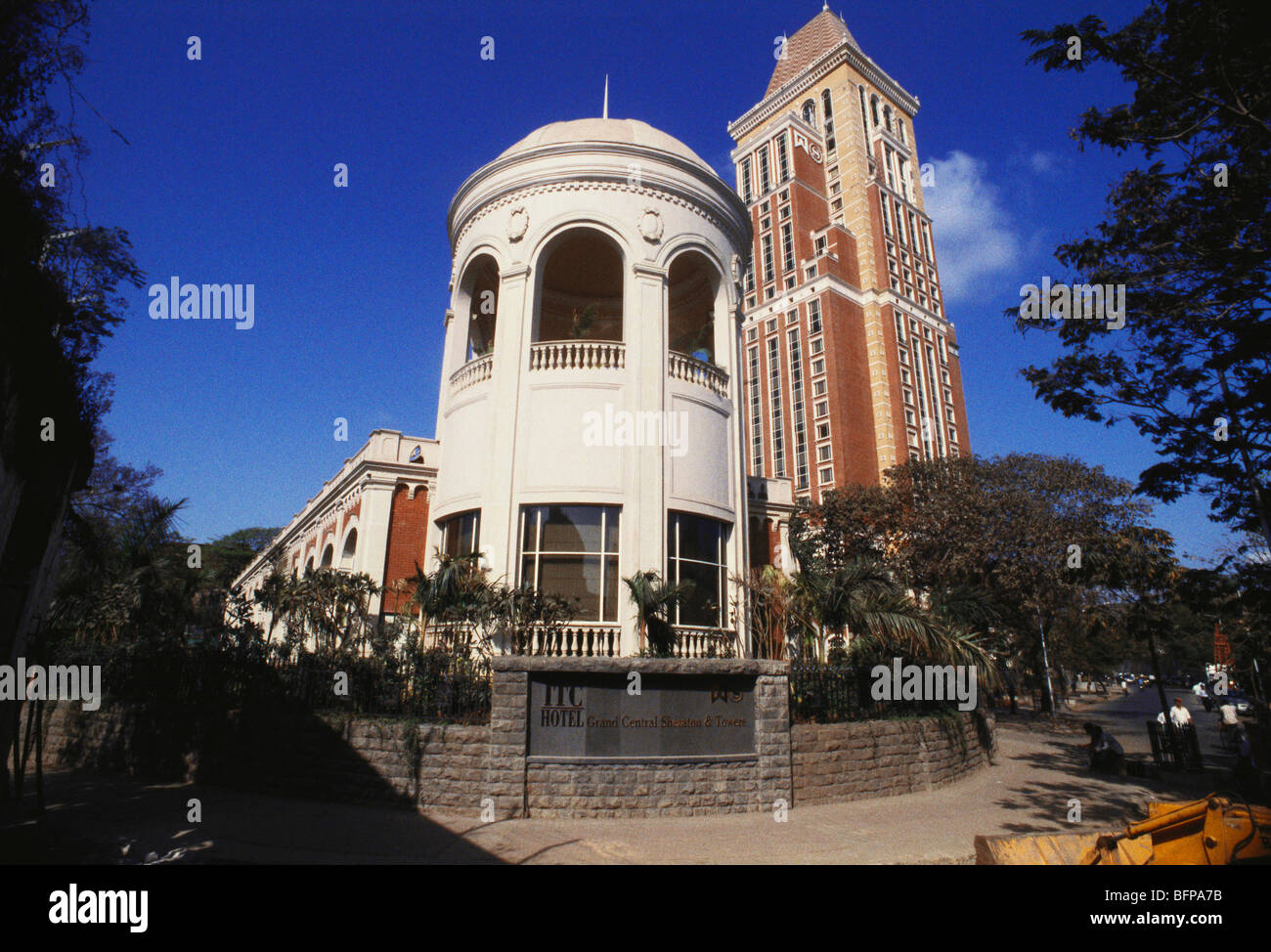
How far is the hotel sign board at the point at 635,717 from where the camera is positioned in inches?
400

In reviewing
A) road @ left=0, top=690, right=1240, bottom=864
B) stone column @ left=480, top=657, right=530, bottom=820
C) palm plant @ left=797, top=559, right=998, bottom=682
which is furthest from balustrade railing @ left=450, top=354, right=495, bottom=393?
road @ left=0, top=690, right=1240, bottom=864

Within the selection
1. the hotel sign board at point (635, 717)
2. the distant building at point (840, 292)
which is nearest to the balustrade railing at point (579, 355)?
the hotel sign board at point (635, 717)

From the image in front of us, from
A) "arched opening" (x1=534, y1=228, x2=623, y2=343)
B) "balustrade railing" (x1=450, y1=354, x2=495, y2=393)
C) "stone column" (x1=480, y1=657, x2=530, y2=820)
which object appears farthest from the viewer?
"arched opening" (x1=534, y1=228, x2=623, y2=343)

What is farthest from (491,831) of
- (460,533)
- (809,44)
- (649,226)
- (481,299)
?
(809,44)

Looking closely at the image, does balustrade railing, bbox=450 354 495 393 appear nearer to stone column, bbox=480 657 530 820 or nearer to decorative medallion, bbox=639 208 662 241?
decorative medallion, bbox=639 208 662 241

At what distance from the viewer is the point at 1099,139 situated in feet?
37.6

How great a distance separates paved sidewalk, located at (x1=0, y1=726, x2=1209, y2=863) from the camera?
802 cm

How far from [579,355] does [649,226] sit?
152 inches

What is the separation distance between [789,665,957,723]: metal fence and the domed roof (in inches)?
513

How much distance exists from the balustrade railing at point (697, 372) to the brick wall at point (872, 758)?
8529mm

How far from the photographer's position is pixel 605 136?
17.6 metres

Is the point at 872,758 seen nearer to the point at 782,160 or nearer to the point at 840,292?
the point at 840,292
